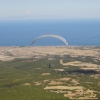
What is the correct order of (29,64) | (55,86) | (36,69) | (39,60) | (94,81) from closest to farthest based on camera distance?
(55,86) → (94,81) → (36,69) → (29,64) → (39,60)

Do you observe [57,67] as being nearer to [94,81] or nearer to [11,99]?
[94,81]

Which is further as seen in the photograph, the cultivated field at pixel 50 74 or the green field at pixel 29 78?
the cultivated field at pixel 50 74

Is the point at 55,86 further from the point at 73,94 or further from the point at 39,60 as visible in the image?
the point at 39,60

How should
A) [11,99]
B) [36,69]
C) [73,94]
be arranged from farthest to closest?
1. [36,69]
2. [73,94]
3. [11,99]

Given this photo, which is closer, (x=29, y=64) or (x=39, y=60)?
(x=29, y=64)

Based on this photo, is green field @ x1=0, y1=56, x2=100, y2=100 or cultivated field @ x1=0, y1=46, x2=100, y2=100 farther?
cultivated field @ x1=0, y1=46, x2=100, y2=100

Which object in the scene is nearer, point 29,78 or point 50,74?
point 29,78

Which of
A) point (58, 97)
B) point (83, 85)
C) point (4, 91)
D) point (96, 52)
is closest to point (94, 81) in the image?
point (83, 85)

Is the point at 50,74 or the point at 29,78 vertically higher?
the point at 50,74

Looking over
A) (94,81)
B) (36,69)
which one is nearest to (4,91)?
(94,81)

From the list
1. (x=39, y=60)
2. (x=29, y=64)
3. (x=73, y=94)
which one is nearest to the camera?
(x=73, y=94)
